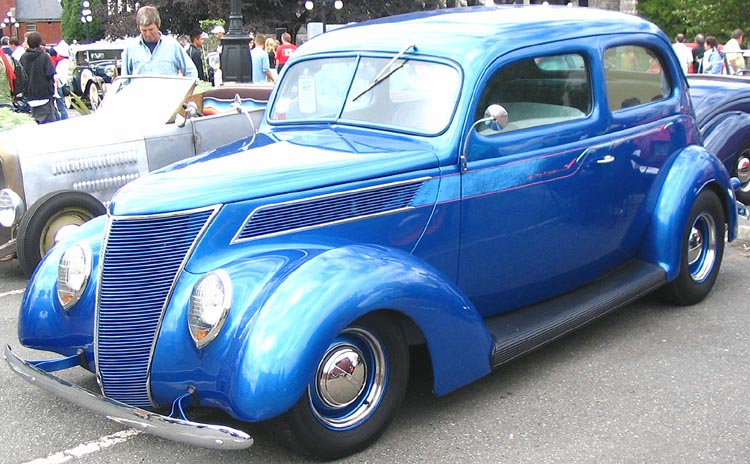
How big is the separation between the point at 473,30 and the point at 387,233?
4.26ft

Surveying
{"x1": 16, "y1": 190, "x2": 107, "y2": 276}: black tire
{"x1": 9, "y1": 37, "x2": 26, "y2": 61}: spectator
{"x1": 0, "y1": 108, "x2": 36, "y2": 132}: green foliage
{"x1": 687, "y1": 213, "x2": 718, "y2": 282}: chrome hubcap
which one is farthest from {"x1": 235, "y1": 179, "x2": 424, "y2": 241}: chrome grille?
{"x1": 9, "y1": 37, "x2": 26, "y2": 61}: spectator

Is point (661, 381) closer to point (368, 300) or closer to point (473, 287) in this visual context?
point (473, 287)

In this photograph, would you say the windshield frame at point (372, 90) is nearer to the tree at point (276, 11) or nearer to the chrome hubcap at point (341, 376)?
the chrome hubcap at point (341, 376)

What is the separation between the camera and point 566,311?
14.3ft

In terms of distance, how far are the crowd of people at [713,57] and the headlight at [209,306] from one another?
35.8ft

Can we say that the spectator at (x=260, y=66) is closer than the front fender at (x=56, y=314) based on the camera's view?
No

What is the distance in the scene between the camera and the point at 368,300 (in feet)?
10.6

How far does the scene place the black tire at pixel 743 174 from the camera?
8016 mm

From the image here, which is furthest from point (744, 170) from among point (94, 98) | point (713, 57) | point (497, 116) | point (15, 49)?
point (15, 49)

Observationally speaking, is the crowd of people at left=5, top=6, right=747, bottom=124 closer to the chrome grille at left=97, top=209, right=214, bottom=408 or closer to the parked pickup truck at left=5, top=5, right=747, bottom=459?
the parked pickup truck at left=5, top=5, right=747, bottom=459

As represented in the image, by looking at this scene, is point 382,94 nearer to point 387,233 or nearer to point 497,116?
point 497,116

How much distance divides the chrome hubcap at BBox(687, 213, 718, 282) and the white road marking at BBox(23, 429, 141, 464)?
356 centimetres

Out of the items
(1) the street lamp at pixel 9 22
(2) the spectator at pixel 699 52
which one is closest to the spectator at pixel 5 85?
(2) the spectator at pixel 699 52

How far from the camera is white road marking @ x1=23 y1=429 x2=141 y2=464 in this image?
3477 millimetres
